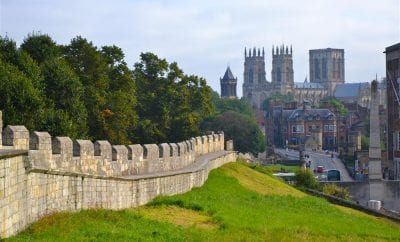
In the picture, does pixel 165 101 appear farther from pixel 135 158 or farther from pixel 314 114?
pixel 314 114

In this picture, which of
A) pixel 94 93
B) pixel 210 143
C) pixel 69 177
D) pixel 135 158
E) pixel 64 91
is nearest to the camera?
pixel 69 177

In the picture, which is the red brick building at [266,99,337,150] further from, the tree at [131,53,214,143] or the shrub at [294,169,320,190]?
the shrub at [294,169,320,190]

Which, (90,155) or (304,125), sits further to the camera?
(304,125)

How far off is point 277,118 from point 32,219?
16950 cm

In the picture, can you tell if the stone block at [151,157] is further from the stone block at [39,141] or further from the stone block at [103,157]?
the stone block at [39,141]

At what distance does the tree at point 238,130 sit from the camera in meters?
107

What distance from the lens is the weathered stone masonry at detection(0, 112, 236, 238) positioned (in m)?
13.6

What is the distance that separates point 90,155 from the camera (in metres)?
20.2

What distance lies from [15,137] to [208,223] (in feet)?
18.7

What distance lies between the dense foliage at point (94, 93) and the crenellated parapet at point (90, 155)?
6.70 metres

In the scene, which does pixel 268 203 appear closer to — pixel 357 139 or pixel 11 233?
pixel 11 233

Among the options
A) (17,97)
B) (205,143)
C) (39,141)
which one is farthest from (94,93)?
(39,141)

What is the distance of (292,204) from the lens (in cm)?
2945

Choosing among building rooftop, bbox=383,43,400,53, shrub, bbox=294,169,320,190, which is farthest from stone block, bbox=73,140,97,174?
building rooftop, bbox=383,43,400,53
